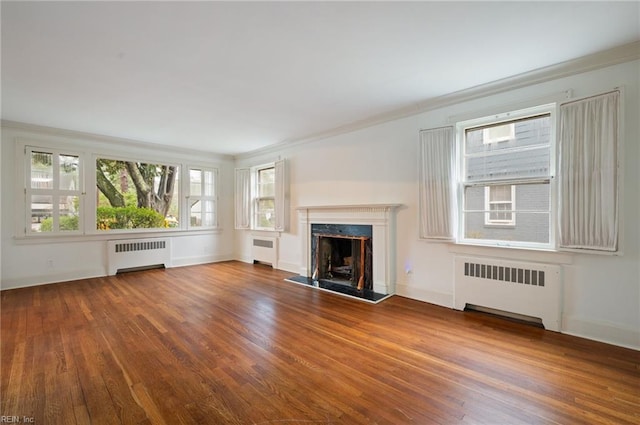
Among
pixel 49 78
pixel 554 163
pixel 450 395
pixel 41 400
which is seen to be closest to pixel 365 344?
pixel 450 395

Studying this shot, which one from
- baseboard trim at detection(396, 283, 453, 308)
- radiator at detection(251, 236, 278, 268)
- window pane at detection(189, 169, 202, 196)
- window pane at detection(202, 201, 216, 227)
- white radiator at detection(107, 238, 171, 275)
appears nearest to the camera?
baseboard trim at detection(396, 283, 453, 308)

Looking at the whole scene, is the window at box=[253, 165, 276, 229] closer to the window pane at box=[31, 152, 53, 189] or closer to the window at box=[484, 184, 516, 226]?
the window pane at box=[31, 152, 53, 189]

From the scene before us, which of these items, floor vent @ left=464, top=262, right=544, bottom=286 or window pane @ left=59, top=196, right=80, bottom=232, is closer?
floor vent @ left=464, top=262, right=544, bottom=286

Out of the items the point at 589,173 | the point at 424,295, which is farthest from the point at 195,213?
the point at 589,173

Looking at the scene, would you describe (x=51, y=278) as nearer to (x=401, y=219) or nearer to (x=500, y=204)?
(x=401, y=219)

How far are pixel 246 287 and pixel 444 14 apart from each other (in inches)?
165

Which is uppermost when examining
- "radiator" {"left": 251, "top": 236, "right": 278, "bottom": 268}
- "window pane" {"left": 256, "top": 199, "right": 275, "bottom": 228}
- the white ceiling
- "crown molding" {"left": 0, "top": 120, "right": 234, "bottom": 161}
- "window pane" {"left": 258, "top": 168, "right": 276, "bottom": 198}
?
the white ceiling

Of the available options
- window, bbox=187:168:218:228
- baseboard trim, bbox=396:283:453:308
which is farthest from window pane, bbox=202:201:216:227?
baseboard trim, bbox=396:283:453:308

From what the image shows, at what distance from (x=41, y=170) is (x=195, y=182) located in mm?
2562

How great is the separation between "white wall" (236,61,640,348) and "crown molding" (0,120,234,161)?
1.42m

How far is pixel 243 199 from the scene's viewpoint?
6.75m

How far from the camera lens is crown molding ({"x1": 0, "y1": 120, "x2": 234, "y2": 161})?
15.1 ft

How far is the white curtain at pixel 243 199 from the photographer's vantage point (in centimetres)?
669

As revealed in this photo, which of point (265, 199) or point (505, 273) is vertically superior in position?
point (265, 199)
